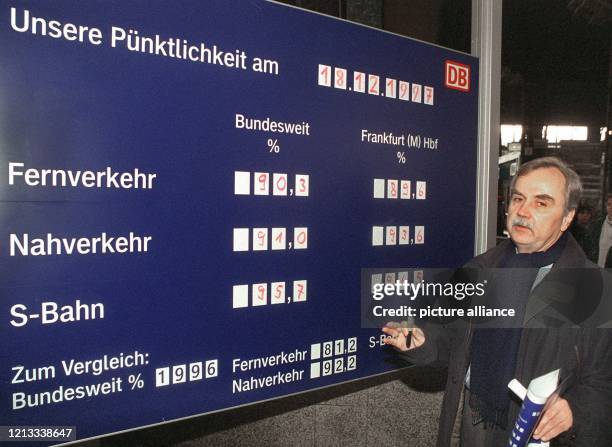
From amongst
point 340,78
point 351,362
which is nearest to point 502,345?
point 351,362

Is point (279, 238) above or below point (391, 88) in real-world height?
below

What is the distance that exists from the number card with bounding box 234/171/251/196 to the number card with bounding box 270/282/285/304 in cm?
39

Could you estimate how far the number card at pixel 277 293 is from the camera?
7.45 ft

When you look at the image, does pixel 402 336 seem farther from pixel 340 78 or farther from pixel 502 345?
pixel 340 78

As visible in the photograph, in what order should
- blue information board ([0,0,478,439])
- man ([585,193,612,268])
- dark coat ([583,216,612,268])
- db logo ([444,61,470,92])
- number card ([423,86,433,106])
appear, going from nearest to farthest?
blue information board ([0,0,478,439]) < number card ([423,86,433,106]) < db logo ([444,61,470,92]) < man ([585,193,612,268]) < dark coat ([583,216,612,268])

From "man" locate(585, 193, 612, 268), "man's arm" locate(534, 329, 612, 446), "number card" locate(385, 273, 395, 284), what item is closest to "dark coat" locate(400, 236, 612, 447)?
"man's arm" locate(534, 329, 612, 446)

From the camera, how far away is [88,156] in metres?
1.80

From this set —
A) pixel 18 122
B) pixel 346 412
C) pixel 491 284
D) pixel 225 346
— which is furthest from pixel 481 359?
pixel 18 122

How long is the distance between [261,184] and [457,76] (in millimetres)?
1390

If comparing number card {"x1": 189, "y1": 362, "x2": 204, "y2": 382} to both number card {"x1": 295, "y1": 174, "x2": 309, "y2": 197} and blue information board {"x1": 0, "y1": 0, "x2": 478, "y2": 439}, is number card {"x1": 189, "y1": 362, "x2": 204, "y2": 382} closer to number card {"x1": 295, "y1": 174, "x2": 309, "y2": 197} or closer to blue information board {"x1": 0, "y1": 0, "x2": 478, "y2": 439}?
blue information board {"x1": 0, "y1": 0, "x2": 478, "y2": 439}

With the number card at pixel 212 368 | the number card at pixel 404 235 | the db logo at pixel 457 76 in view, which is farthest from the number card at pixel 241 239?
the db logo at pixel 457 76

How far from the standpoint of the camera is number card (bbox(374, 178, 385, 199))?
102 inches

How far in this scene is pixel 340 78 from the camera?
246cm

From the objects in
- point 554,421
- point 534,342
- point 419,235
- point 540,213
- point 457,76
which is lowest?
point 554,421
